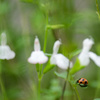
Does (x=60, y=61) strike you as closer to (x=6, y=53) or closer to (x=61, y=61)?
(x=61, y=61)

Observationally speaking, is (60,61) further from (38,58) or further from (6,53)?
(6,53)

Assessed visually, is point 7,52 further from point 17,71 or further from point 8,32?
point 8,32


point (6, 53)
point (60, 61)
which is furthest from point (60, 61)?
point (6, 53)

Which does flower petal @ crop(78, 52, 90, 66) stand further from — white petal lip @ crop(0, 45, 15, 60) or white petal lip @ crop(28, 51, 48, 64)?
white petal lip @ crop(0, 45, 15, 60)

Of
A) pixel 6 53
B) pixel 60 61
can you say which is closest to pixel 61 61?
pixel 60 61

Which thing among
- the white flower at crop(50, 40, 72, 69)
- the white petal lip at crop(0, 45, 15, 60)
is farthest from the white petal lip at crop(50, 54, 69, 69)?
the white petal lip at crop(0, 45, 15, 60)

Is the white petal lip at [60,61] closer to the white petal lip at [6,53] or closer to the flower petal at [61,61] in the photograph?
the flower petal at [61,61]

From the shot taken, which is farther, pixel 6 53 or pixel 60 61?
pixel 6 53

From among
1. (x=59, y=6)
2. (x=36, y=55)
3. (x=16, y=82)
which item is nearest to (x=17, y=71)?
(x=16, y=82)
